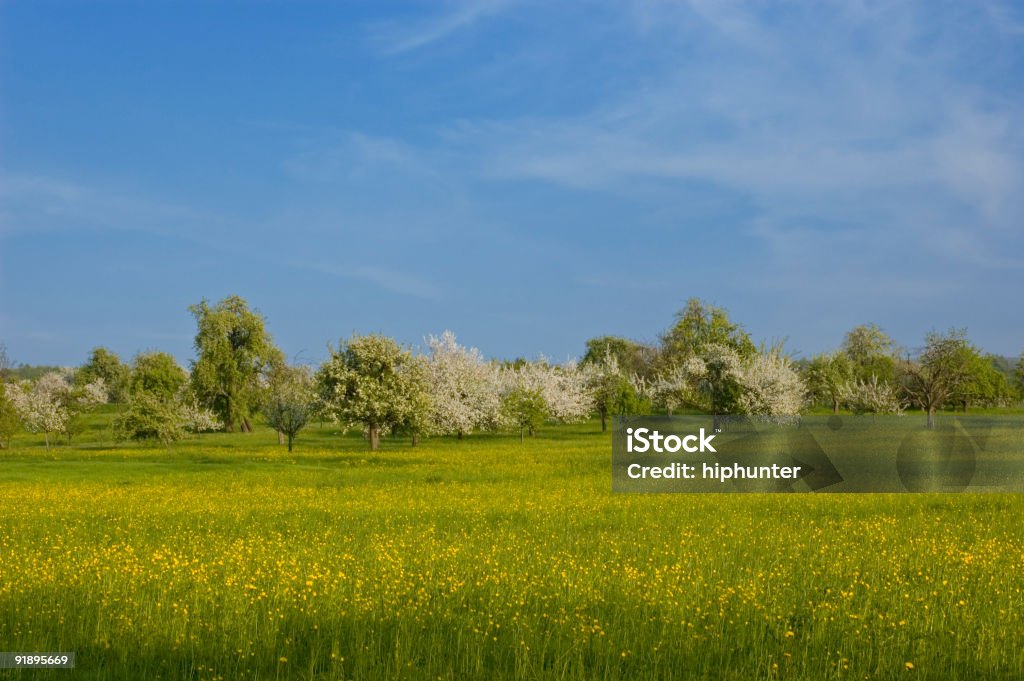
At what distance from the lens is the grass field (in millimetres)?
10844

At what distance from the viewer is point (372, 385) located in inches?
2371

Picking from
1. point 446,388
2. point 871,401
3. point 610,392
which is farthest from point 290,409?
point 871,401

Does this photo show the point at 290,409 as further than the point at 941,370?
No

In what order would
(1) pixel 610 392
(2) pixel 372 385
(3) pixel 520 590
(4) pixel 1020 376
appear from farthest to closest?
(4) pixel 1020 376
(1) pixel 610 392
(2) pixel 372 385
(3) pixel 520 590

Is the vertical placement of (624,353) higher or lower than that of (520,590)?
higher

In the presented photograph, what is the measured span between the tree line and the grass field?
3230cm

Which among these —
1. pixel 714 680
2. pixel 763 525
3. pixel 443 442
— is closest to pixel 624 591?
pixel 714 680

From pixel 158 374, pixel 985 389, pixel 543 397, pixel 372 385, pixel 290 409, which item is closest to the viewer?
pixel 372 385

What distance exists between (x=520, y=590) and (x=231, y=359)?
88.0 meters

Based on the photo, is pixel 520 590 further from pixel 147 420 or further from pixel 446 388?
pixel 446 388

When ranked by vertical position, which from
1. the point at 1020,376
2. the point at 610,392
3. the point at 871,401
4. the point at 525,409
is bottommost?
the point at 525,409

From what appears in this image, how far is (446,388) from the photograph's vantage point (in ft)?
255

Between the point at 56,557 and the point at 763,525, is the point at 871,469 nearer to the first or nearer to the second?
the point at 763,525

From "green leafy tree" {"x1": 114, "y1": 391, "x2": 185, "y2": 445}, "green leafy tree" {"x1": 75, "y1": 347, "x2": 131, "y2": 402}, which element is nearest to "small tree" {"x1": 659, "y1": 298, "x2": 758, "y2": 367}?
"green leafy tree" {"x1": 114, "y1": 391, "x2": 185, "y2": 445}
